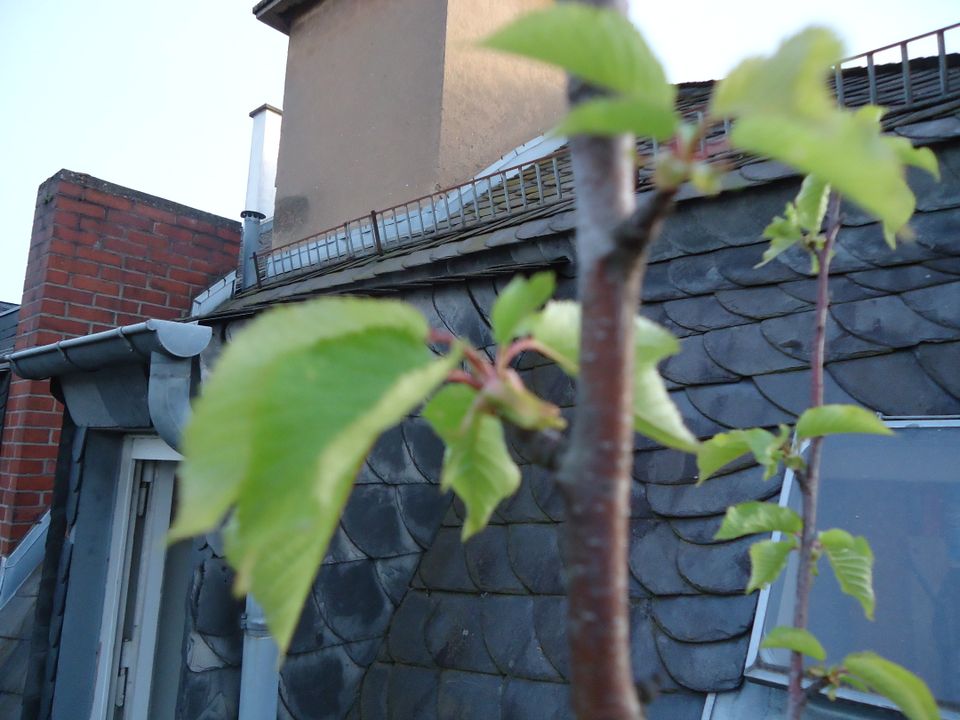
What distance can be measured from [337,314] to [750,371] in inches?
61.4

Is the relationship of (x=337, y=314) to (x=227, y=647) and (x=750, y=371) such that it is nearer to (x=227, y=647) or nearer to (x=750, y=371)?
(x=750, y=371)

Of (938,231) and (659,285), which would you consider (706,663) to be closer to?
(659,285)

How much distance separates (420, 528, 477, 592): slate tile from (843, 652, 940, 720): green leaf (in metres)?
1.38

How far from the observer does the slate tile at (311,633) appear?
6.54 feet

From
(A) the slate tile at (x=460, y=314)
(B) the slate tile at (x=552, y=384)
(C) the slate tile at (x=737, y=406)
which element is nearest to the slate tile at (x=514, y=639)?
(B) the slate tile at (x=552, y=384)

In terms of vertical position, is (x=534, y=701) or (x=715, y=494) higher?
(x=715, y=494)

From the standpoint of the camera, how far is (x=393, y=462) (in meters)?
2.23

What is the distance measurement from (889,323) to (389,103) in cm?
451

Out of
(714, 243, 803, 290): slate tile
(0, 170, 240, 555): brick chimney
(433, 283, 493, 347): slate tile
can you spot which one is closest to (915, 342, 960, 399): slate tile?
(714, 243, 803, 290): slate tile

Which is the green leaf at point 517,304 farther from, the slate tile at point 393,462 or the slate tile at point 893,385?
the slate tile at point 393,462

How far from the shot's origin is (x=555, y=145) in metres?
4.75

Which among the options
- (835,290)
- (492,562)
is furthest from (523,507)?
(835,290)

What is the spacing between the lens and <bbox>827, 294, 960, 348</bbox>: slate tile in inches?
60.0

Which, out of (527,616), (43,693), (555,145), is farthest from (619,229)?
(555,145)
